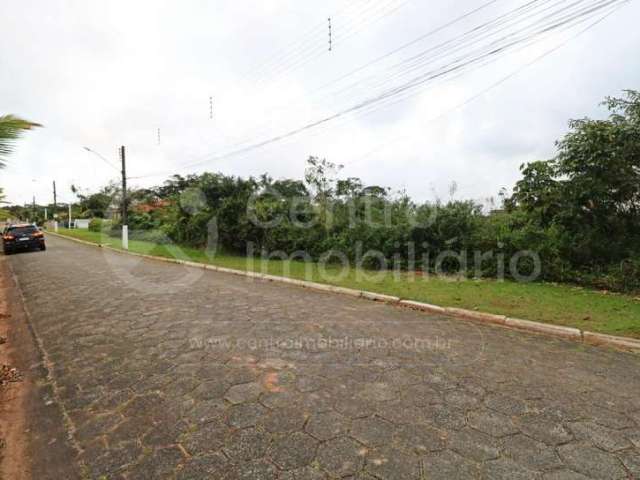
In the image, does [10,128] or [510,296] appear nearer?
[10,128]

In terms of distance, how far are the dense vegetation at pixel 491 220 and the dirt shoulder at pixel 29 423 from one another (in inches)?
320

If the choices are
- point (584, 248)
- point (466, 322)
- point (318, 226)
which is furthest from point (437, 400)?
point (318, 226)

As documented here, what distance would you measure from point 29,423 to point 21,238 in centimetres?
1712

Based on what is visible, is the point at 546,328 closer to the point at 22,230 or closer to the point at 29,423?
the point at 29,423

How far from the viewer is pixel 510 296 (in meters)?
6.48

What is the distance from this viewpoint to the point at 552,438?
236 cm

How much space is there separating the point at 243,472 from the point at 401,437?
1122 mm

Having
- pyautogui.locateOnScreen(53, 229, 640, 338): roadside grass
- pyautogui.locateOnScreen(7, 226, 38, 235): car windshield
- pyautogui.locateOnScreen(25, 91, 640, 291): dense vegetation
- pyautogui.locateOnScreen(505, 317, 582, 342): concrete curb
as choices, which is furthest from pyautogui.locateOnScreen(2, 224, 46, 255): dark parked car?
pyautogui.locateOnScreen(505, 317, 582, 342): concrete curb

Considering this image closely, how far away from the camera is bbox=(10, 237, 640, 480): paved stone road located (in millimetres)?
2145

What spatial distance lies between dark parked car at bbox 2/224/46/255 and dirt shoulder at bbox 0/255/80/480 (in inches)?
566

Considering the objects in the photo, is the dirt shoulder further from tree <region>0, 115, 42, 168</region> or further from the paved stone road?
tree <region>0, 115, 42, 168</region>

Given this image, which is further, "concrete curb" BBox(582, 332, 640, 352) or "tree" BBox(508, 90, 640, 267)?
"tree" BBox(508, 90, 640, 267)

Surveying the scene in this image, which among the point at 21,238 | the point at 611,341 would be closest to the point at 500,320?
the point at 611,341

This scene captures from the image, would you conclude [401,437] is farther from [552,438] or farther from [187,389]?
[187,389]
